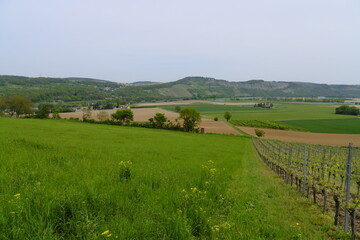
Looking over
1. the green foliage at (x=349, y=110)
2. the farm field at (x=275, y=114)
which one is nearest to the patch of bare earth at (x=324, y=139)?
the farm field at (x=275, y=114)

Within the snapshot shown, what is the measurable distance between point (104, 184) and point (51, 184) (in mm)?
1641

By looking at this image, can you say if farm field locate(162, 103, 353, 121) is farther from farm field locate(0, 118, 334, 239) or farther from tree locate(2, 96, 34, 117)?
farm field locate(0, 118, 334, 239)

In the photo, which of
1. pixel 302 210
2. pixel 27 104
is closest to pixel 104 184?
pixel 302 210

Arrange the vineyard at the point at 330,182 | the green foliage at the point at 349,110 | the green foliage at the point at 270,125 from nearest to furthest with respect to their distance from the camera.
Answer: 1. the vineyard at the point at 330,182
2. the green foliage at the point at 270,125
3. the green foliage at the point at 349,110

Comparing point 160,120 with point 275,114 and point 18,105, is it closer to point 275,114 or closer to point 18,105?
point 18,105

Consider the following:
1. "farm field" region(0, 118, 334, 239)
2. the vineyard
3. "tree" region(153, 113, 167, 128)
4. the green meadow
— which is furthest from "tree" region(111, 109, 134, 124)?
"farm field" region(0, 118, 334, 239)

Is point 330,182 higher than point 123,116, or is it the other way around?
point 330,182

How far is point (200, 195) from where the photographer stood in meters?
7.09

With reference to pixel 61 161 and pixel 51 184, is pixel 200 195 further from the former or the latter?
pixel 61 161

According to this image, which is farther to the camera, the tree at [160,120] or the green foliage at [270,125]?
the green foliage at [270,125]

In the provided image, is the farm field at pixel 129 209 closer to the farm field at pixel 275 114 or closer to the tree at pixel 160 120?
the tree at pixel 160 120

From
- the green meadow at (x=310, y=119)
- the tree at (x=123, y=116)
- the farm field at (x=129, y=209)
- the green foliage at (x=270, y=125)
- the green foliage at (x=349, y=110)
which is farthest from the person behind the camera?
the green foliage at (x=349, y=110)

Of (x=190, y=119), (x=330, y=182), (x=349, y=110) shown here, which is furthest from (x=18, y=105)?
(x=349, y=110)

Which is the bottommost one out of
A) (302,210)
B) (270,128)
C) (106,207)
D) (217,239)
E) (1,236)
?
(270,128)
